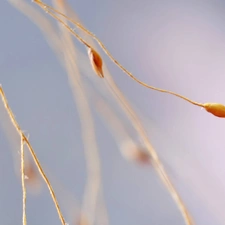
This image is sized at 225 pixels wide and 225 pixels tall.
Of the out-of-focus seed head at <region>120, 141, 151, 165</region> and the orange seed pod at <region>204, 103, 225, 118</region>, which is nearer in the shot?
the orange seed pod at <region>204, 103, 225, 118</region>

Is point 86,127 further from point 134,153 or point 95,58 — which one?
point 95,58

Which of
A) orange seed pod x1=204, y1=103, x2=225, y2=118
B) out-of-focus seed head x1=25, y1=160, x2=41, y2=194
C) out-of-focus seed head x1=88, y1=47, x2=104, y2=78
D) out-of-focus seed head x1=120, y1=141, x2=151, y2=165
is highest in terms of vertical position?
out-of-focus seed head x1=88, y1=47, x2=104, y2=78

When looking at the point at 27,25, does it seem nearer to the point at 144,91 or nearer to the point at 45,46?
the point at 45,46

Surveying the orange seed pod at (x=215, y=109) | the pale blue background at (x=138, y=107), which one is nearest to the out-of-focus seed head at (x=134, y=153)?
the pale blue background at (x=138, y=107)

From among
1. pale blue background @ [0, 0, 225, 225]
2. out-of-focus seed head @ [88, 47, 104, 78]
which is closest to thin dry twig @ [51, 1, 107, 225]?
pale blue background @ [0, 0, 225, 225]

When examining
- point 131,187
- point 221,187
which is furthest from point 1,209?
point 221,187

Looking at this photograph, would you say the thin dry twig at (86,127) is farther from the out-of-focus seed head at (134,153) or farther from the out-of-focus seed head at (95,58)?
the out-of-focus seed head at (95,58)

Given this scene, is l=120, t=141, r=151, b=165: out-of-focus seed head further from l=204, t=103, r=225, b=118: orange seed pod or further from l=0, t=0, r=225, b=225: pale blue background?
l=204, t=103, r=225, b=118: orange seed pod
